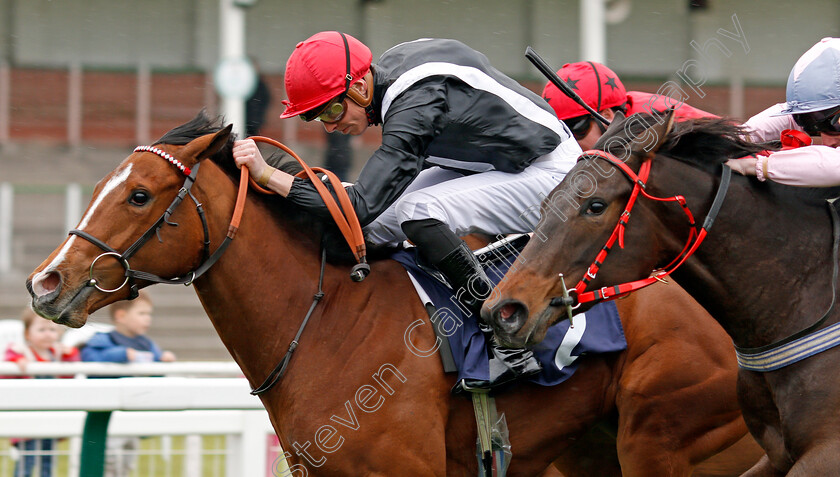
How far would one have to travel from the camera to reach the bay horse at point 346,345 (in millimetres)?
3154

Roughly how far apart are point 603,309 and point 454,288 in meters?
0.57

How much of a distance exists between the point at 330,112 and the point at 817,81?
1.60 meters

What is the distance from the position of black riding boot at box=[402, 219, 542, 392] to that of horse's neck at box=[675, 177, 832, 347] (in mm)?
677

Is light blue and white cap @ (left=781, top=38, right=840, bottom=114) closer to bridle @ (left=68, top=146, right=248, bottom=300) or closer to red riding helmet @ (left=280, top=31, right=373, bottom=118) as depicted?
red riding helmet @ (left=280, top=31, right=373, bottom=118)

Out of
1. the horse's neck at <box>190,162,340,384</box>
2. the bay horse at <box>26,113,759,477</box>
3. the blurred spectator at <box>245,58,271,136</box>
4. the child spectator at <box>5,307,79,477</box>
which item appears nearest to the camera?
the bay horse at <box>26,113,759,477</box>

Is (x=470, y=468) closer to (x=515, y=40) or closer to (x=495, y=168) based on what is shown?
(x=495, y=168)

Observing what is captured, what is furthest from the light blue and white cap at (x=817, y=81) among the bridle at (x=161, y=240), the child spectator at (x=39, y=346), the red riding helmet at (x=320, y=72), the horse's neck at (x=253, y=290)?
the child spectator at (x=39, y=346)

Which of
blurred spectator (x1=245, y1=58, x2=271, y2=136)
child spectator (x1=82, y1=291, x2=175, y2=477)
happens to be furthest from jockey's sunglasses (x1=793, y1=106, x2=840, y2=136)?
blurred spectator (x1=245, y1=58, x2=271, y2=136)

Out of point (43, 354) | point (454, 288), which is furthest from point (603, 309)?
point (43, 354)

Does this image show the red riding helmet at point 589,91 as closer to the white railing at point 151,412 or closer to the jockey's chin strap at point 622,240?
the jockey's chin strap at point 622,240

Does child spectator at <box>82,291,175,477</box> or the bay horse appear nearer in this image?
the bay horse

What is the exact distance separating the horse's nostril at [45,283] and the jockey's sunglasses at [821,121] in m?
2.38

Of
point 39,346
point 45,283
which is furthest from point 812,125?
point 39,346

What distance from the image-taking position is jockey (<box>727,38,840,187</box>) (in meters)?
Result: 2.83
